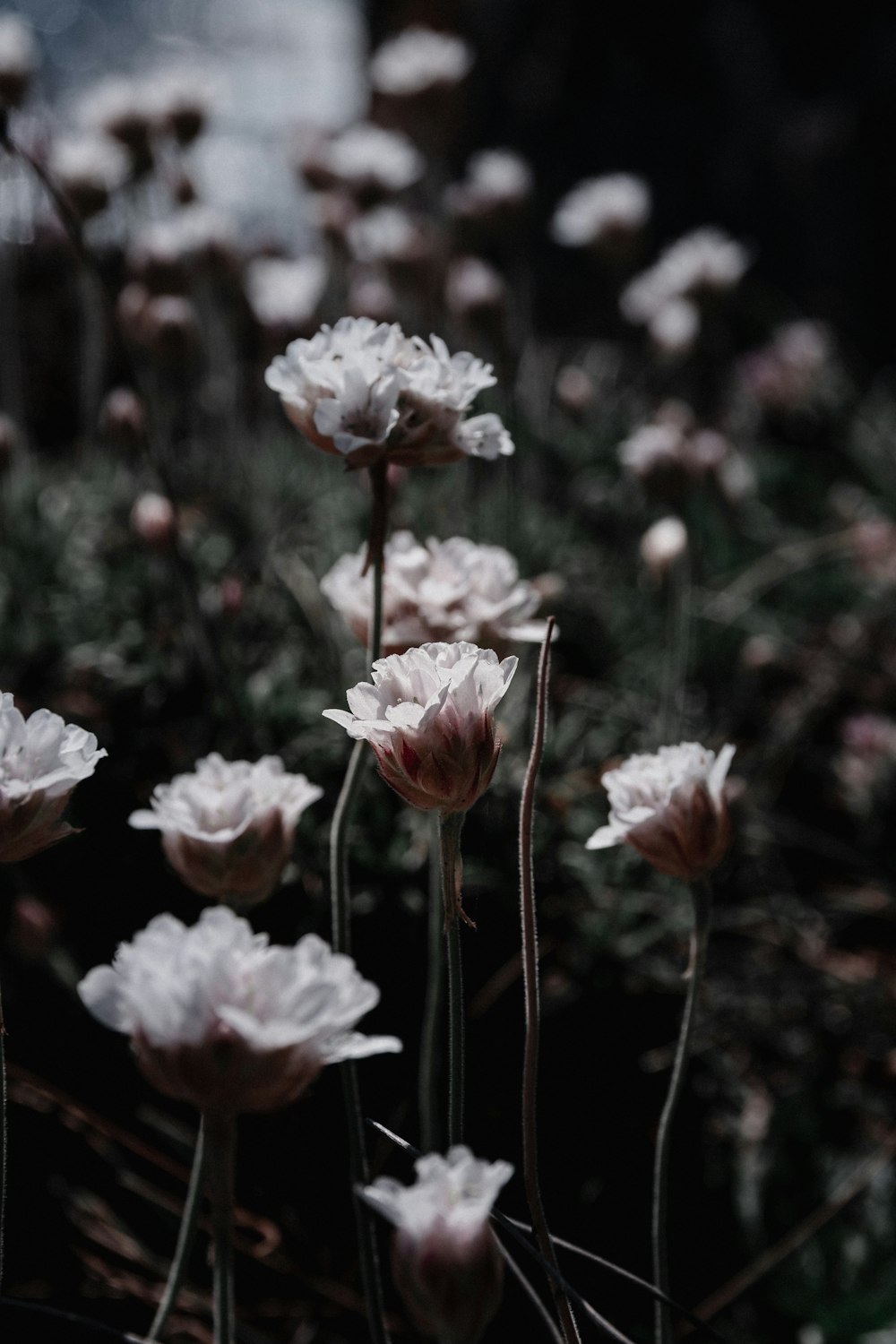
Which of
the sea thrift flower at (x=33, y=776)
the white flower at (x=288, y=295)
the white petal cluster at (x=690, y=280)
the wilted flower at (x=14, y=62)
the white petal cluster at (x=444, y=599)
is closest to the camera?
the sea thrift flower at (x=33, y=776)

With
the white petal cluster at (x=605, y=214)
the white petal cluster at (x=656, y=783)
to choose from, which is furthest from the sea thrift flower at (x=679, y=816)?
the white petal cluster at (x=605, y=214)

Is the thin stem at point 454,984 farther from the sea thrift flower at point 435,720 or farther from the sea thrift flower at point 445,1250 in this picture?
the sea thrift flower at point 445,1250

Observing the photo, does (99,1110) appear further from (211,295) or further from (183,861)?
(211,295)

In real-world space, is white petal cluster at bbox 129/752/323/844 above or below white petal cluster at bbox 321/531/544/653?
below

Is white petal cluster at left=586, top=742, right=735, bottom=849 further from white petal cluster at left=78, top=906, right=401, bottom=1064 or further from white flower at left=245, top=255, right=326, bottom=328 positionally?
white flower at left=245, top=255, right=326, bottom=328

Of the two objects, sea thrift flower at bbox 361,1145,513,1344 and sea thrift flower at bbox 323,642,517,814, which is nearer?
sea thrift flower at bbox 361,1145,513,1344

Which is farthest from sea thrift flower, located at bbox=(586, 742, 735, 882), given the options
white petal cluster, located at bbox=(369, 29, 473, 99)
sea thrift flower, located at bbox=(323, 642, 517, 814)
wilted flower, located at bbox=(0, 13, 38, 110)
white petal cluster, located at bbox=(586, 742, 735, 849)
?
white petal cluster, located at bbox=(369, 29, 473, 99)
